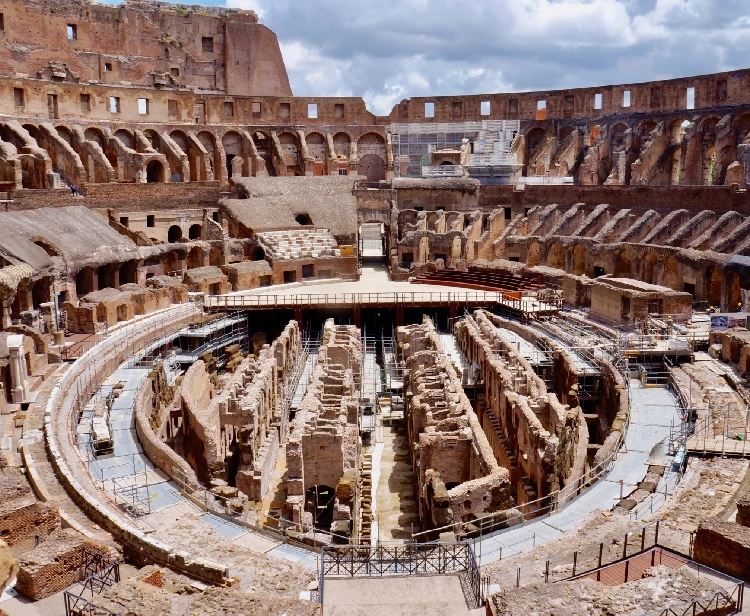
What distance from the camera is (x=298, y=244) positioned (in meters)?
44.4

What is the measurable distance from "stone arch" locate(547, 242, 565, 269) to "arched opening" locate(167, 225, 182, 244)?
21284 mm

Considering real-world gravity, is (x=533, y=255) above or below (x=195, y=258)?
below

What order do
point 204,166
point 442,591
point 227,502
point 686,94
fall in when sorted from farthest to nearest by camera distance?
1. point 204,166
2. point 686,94
3. point 227,502
4. point 442,591

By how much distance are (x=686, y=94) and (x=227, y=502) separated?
4219 centimetres

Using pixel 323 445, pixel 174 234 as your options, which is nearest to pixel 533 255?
pixel 174 234

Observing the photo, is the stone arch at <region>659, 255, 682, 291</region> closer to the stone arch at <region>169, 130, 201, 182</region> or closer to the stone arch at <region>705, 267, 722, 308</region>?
the stone arch at <region>705, 267, 722, 308</region>

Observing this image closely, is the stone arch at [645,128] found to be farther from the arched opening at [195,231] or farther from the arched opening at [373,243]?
the arched opening at [195,231]

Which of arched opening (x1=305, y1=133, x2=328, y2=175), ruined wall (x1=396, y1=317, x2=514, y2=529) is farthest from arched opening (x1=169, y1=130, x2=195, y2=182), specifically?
ruined wall (x1=396, y1=317, x2=514, y2=529)

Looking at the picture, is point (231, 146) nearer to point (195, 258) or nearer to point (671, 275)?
point (195, 258)

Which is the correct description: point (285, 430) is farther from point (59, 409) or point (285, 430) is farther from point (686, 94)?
point (686, 94)

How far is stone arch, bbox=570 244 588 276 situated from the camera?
41781 mm

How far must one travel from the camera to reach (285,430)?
2525 cm

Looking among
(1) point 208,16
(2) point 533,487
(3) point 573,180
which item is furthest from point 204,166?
(2) point 533,487

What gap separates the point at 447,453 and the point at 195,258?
88.0 feet
